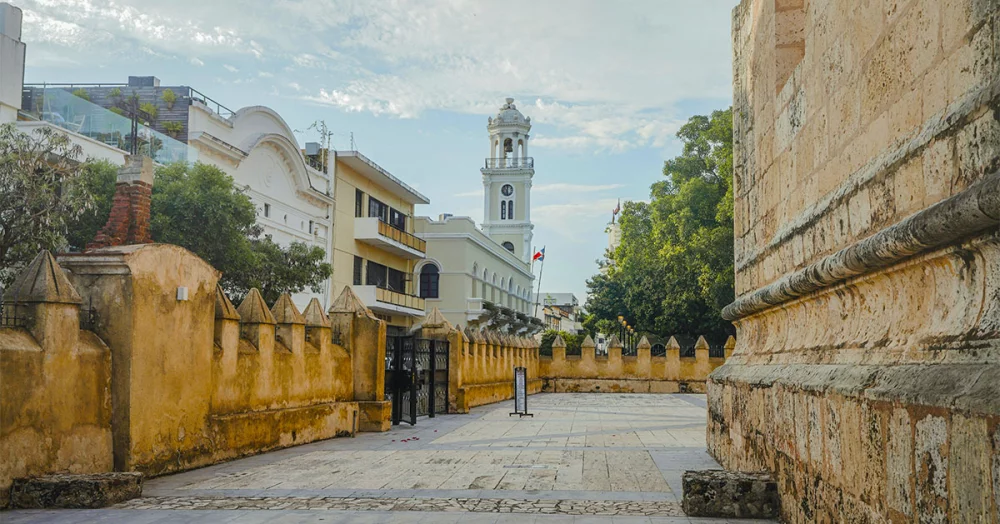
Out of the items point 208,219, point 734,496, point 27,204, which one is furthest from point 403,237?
point 734,496

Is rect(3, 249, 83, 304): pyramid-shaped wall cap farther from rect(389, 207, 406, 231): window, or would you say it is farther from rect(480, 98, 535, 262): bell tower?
rect(480, 98, 535, 262): bell tower

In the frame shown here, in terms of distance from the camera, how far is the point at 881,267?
478cm

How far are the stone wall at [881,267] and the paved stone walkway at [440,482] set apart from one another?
1.63 m

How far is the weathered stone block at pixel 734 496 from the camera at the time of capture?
22.9 ft

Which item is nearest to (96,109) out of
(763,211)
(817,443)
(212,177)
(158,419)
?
(212,177)

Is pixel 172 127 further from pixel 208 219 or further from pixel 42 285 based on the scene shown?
pixel 42 285

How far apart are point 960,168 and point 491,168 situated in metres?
71.2

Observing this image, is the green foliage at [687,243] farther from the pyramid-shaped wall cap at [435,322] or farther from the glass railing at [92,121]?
the glass railing at [92,121]

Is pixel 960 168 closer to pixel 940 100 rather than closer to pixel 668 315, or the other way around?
pixel 940 100

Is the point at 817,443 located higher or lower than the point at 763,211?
lower

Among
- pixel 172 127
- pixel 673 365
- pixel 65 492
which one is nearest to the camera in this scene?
pixel 65 492

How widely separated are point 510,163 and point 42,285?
67636 mm

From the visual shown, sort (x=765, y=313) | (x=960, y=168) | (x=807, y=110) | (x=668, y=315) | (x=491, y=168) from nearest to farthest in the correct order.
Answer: (x=960, y=168) → (x=807, y=110) → (x=765, y=313) → (x=668, y=315) → (x=491, y=168)

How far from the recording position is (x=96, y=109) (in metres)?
25.7
